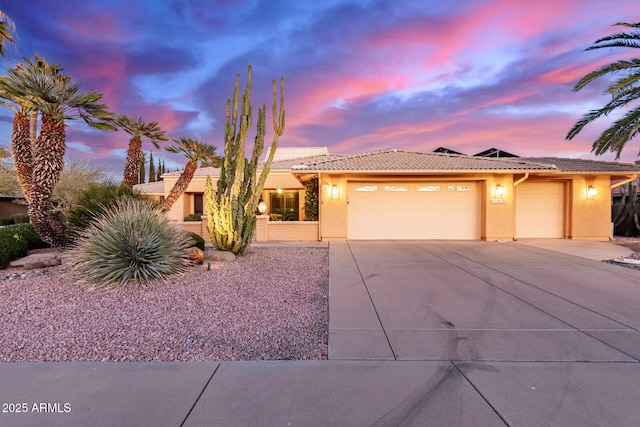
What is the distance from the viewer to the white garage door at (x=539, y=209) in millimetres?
14805

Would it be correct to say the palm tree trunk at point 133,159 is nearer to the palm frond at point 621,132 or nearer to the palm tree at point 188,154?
the palm tree at point 188,154

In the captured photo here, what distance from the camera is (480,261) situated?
9.30m

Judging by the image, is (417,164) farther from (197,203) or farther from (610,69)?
(197,203)

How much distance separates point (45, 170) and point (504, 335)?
A: 1091 cm

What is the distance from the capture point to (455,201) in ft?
47.6

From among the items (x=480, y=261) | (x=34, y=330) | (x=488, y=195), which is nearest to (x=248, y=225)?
(x=34, y=330)

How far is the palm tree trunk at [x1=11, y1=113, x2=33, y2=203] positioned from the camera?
9.70 metres

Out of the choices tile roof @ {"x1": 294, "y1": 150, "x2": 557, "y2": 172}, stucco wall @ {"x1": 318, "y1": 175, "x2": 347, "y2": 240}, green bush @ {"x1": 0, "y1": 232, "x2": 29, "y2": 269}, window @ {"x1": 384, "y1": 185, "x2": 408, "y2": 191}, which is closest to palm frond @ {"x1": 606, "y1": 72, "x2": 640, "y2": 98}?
tile roof @ {"x1": 294, "y1": 150, "x2": 557, "y2": 172}

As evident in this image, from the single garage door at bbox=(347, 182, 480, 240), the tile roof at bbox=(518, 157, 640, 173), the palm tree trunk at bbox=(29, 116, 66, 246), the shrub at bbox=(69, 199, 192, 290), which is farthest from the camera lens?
the single garage door at bbox=(347, 182, 480, 240)

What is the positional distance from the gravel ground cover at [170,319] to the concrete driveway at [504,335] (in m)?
0.53

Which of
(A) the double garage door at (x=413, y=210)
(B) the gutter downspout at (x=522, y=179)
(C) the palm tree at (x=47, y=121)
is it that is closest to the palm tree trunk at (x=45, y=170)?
(C) the palm tree at (x=47, y=121)

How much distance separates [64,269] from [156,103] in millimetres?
12014

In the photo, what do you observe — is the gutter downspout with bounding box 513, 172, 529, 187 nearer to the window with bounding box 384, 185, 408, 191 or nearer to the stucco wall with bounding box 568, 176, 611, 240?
the stucco wall with bounding box 568, 176, 611, 240

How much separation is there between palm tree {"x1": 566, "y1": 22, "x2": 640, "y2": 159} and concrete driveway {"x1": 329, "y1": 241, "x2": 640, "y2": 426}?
5.10 m
